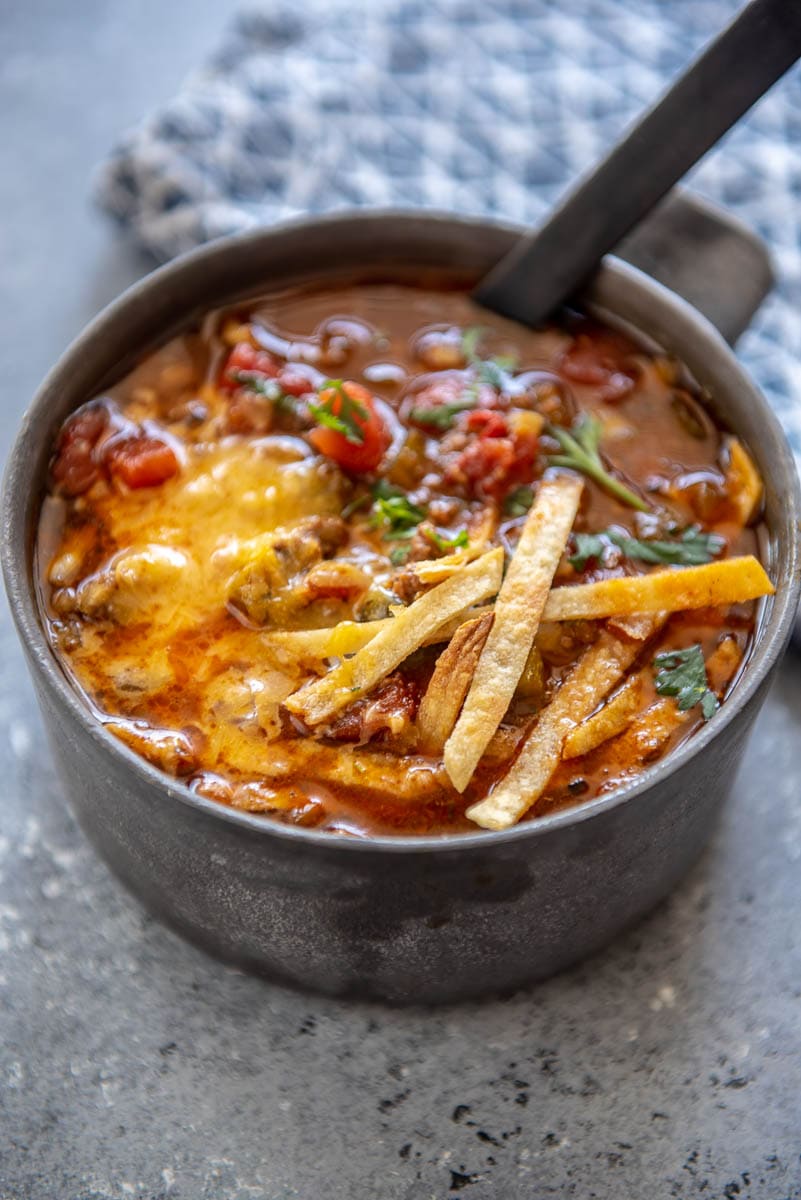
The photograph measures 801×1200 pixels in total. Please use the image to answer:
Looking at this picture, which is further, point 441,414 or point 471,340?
point 471,340

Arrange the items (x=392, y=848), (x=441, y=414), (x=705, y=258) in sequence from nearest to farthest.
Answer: (x=392, y=848), (x=441, y=414), (x=705, y=258)

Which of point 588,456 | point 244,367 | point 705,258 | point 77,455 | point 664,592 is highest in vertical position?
point 705,258

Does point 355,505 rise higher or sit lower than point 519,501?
Result: lower

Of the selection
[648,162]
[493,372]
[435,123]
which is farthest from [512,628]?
[435,123]

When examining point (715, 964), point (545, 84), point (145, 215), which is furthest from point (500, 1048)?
point (545, 84)

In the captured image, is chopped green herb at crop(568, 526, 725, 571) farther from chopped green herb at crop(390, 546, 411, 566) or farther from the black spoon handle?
the black spoon handle

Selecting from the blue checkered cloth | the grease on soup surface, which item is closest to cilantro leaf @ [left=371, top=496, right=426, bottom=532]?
the grease on soup surface

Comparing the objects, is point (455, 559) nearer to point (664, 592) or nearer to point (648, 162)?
point (664, 592)
